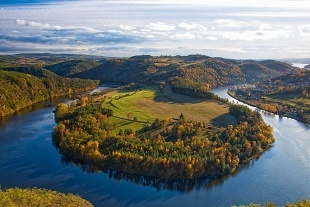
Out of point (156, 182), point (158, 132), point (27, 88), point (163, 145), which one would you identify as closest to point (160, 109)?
point (158, 132)

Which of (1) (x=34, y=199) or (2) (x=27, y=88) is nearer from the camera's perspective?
(1) (x=34, y=199)

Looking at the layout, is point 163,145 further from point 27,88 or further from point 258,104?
point 27,88

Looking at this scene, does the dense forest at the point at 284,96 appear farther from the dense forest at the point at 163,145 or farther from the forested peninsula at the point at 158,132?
the dense forest at the point at 163,145

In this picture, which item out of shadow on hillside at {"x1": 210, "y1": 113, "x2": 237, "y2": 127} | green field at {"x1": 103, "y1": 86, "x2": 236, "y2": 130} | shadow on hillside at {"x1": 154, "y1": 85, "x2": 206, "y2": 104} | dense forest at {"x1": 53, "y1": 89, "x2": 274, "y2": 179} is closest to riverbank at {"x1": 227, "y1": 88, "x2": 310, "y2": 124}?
green field at {"x1": 103, "y1": 86, "x2": 236, "y2": 130}

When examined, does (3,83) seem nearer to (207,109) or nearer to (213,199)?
(207,109)

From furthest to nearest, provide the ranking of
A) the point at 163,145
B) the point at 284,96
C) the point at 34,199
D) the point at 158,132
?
the point at 284,96, the point at 158,132, the point at 163,145, the point at 34,199

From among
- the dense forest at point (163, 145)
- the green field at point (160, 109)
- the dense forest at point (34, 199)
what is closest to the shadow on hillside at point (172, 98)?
the green field at point (160, 109)

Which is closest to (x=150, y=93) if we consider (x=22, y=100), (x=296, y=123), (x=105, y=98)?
(x=105, y=98)
